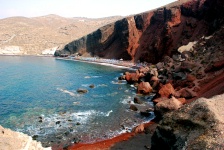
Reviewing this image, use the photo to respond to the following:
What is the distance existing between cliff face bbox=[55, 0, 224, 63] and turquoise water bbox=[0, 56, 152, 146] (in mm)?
31888

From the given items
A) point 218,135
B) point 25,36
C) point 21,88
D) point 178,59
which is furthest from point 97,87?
point 25,36

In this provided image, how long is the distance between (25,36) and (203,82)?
173380mm

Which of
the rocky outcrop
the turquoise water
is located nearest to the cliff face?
the turquoise water

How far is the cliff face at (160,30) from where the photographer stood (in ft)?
270

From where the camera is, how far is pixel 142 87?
179 ft

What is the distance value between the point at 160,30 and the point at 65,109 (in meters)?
64.7

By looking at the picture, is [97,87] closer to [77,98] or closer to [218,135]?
[77,98]

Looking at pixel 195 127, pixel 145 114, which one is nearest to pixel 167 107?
pixel 145 114

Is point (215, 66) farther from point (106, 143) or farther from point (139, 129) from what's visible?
point (106, 143)

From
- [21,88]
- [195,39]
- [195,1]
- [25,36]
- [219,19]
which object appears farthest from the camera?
[25,36]

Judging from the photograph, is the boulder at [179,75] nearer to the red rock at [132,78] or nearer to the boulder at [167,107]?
the red rock at [132,78]

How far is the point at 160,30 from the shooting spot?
318ft

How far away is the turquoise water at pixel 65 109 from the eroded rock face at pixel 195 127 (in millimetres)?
15463

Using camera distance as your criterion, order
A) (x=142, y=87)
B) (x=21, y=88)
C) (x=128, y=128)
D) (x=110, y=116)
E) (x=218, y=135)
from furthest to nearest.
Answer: (x=21, y=88)
(x=142, y=87)
(x=110, y=116)
(x=128, y=128)
(x=218, y=135)
